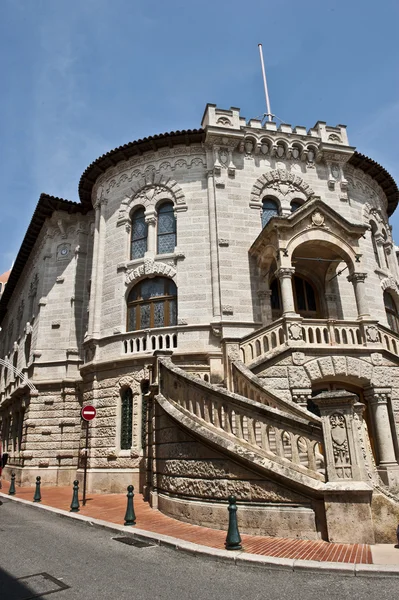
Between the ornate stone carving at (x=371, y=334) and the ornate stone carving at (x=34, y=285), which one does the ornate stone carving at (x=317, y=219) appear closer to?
the ornate stone carving at (x=371, y=334)

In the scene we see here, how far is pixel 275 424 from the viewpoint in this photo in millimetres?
8164

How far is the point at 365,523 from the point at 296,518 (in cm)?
113

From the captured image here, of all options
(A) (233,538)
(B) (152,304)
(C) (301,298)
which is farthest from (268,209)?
(A) (233,538)

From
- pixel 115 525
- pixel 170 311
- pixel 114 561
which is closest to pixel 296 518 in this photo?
pixel 114 561

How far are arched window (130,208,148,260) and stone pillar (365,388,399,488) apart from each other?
11379 millimetres

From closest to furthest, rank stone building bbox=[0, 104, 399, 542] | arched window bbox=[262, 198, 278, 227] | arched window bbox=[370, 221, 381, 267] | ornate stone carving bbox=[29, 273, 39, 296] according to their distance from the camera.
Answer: stone building bbox=[0, 104, 399, 542] → arched window bbox=[262, 198, 278, 227] → arched window bbox=[370, 221, 381, 267] → ornate stone carving bbox=[29, 273, 39, 296]

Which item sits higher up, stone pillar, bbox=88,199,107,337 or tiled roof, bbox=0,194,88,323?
tiled roof, bbox=0,194,88,323

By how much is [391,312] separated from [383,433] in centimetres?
872

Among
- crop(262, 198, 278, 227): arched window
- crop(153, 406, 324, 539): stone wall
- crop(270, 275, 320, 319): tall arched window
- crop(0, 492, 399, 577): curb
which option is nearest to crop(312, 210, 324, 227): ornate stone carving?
crop(270, 275, 320, 319): tall arched window

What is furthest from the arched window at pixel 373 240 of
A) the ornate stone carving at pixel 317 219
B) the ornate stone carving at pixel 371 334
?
the ornate stone carving at pixel 371 334

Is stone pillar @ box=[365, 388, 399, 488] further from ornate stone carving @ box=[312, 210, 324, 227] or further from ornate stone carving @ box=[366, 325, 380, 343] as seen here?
ornate stone carving @ box=[312, 210, 324, 227]

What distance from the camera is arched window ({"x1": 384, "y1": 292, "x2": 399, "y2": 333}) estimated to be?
20.1 meters

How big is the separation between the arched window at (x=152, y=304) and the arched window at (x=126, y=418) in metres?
2.83

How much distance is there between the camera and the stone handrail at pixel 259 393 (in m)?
9.88
